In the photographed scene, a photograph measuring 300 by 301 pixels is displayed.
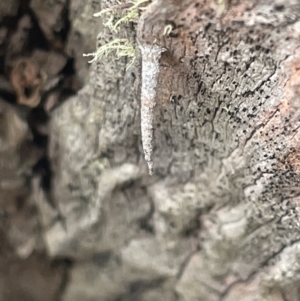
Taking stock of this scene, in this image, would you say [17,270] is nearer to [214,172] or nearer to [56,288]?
[56,288]

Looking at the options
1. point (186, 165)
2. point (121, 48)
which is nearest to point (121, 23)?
point (121, 48)

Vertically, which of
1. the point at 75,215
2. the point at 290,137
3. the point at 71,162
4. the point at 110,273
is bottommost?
the point at 110,273

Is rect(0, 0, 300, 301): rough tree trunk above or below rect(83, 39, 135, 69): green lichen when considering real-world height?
below

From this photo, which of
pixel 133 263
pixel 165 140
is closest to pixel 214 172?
pixel 165 140

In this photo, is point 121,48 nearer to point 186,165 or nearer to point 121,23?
point 121,23
